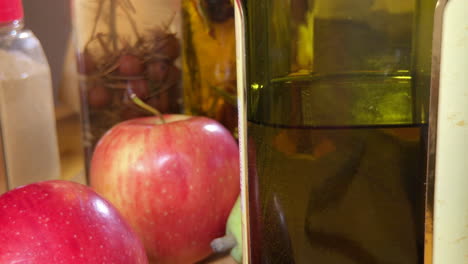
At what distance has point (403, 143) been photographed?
26 centimetres

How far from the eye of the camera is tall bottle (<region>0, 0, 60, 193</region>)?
0.46 m

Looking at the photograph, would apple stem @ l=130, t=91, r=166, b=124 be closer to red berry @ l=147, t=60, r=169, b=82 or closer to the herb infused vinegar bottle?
red berry @ l=147, t=60, r=169, b=82

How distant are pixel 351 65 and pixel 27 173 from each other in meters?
0.32

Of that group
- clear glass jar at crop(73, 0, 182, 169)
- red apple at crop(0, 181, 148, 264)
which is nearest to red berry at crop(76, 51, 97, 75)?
clear glass jar at crop(73, 0, 182, 169)

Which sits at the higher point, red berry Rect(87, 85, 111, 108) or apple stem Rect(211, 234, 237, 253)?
red berry Rect(87, 85, 111, 108)

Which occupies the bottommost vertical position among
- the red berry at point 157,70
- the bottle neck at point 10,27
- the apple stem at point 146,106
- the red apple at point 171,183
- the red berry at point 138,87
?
the red apple at point 171,183

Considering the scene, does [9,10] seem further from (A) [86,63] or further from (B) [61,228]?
(B) [61,228]

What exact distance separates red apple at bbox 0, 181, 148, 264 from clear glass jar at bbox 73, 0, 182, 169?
16 centimetres

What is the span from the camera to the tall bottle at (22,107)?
46cm

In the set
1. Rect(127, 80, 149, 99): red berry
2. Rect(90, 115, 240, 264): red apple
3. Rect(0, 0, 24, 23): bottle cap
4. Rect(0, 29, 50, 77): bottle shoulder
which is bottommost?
Rect(90, 115, 240, 264): red apple

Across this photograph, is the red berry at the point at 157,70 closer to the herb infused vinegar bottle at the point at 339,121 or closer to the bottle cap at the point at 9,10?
the bottle cap at the point at 9,10

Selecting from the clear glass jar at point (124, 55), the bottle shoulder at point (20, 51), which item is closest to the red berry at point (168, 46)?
the clear glass jar at point (124, 55)

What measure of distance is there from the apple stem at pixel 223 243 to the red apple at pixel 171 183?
0.02m

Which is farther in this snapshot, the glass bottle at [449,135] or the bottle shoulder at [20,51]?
the bottle shoulder at [20,51]
